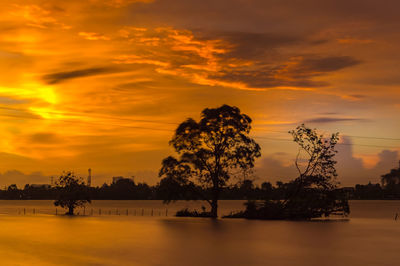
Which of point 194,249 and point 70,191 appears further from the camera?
point 70,191

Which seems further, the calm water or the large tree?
the large tree

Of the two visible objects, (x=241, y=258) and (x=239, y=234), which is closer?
(x=241, y=258)

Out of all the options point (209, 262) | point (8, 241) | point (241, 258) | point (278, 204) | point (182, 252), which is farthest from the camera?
point (278, 204)

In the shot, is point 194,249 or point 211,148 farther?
point 211,148

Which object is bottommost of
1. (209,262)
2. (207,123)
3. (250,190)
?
(209,262)

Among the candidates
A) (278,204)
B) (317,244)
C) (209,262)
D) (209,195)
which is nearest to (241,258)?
(209,262)

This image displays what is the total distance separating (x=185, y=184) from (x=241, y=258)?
4255cm

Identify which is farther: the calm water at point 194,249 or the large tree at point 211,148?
the large tree at point 211,148

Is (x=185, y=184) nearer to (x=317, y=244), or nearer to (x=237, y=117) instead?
(x=237, y=117)

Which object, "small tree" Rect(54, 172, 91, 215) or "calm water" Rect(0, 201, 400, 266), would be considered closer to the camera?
"calm water" Rect(0, 201, 400, 266)

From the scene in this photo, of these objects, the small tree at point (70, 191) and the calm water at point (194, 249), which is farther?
the small tree at point (70, 191)

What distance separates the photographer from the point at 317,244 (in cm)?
3394

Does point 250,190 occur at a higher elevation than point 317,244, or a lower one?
higher

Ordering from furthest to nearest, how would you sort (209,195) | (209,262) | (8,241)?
1. (209,195)
2. (8,241)
3. (209,262)
